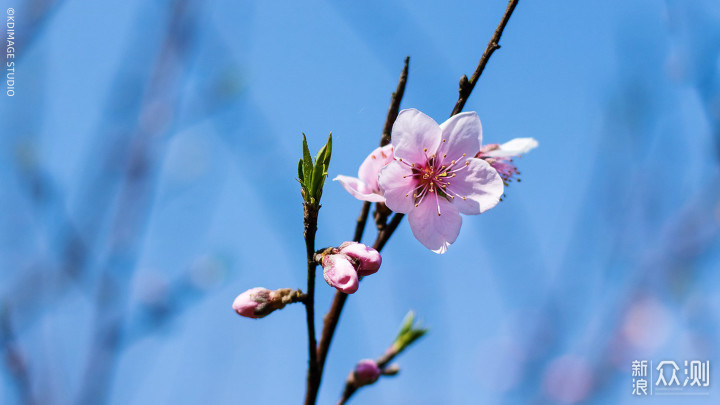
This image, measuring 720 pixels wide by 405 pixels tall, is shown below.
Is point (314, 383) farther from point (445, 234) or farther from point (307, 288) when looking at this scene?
point (445, 234)

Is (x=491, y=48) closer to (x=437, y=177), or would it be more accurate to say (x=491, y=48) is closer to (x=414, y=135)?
Result: (x=414, y=135)

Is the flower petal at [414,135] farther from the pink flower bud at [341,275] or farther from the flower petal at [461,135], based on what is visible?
the pink flower bud at [341,275]

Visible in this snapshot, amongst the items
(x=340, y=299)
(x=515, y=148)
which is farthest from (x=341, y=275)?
(x=515, y=148)

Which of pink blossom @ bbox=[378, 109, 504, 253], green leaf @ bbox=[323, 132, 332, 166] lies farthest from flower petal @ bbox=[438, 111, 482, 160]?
green leaf @ bbox=[323, 132, 332, 166]

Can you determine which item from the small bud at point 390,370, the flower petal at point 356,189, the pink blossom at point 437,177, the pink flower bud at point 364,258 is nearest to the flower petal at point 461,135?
the pink blossom at point 437,177

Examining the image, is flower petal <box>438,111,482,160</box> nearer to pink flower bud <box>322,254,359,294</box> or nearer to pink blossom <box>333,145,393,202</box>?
pink blossom <box>333,145,393,202</box>
